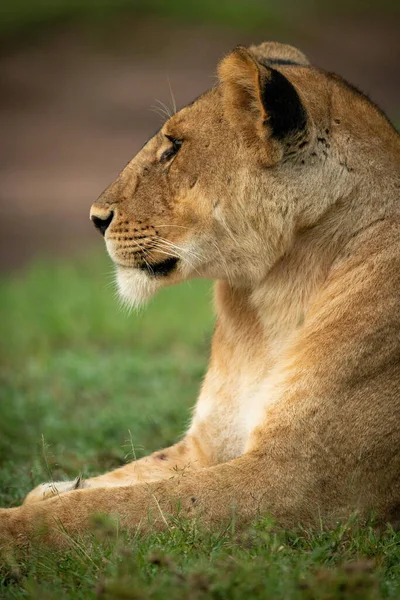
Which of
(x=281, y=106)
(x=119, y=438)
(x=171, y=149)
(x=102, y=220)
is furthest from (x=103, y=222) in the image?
(x=119, y=438)

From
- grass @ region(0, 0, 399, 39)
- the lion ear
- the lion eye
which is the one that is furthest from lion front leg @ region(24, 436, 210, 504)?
grass @ region(0, 0, 399, 39)

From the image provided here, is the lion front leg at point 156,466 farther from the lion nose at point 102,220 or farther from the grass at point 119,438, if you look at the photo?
the lion nose at point 102,220

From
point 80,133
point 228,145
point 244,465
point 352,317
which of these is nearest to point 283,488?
point 244,465

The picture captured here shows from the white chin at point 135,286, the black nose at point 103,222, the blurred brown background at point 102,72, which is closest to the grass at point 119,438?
the white chin at point 135,286

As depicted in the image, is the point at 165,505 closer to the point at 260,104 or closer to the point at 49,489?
the point at 49,489

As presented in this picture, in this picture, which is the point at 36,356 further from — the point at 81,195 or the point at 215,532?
the point at 81,195

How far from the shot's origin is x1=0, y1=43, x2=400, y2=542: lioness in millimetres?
3432

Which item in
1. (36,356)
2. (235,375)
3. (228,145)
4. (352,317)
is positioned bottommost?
(36,356)

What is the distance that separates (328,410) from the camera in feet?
11.3

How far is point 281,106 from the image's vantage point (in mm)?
3555

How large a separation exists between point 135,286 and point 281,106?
0.89 meters

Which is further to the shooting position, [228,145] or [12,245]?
[12,245]

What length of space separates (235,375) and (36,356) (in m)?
4.11

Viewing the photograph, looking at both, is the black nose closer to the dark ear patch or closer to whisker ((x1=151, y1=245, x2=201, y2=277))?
whisker ((x1=151, y1=245, x2=201, y2=277))
